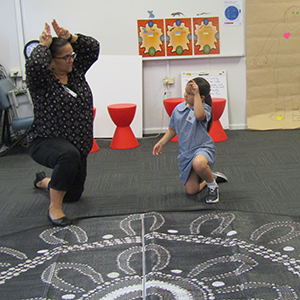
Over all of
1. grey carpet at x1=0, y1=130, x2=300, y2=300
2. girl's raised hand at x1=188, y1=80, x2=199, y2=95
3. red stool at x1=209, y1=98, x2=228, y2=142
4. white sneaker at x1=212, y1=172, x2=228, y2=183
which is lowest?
grey carpet at x1=0, y1=130, x2=300, y2=300

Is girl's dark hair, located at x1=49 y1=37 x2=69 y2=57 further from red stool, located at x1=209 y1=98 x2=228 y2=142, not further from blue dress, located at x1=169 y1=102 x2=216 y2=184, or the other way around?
Answer: red stool, located at x1=209 y1=98 x2=228 y2=142

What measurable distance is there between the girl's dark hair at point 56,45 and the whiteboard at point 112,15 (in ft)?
6.88

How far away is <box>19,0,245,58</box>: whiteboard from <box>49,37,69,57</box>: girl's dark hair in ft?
6.88

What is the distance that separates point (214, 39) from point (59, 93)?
97.8 inches

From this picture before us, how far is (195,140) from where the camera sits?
244cm

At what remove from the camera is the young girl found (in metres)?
2.34

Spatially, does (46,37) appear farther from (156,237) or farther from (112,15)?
(112,15)

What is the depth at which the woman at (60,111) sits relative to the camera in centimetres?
207

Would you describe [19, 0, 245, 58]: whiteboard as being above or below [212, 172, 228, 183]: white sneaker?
above

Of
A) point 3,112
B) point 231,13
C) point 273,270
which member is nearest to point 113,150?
point 3,112

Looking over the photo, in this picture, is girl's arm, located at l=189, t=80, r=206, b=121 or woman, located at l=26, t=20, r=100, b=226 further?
girl's arm, located at l=189, t=80, r=206, b=121

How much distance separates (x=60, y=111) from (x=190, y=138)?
0.83m

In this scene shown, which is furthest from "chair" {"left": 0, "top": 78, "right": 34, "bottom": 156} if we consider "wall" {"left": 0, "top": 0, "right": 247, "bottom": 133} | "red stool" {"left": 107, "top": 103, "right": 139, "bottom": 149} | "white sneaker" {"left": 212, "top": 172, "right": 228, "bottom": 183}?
"white sneaker" {"left": 212, "top": 172, "right": 228, "bottom": 183}

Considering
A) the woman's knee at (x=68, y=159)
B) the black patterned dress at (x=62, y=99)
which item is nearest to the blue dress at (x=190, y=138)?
the black patterned dress at (x=62, y=99)
